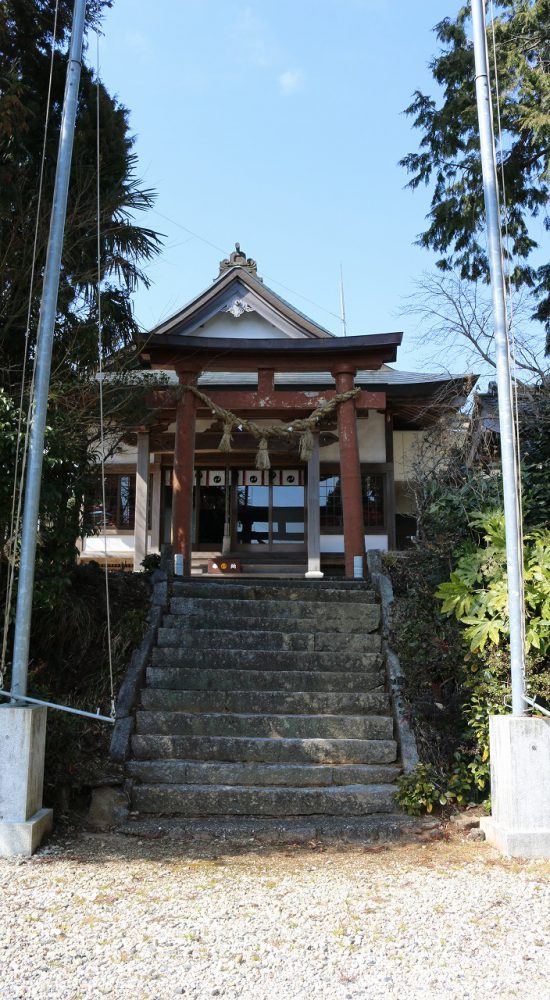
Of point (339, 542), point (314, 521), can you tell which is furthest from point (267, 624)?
point (339, 542)

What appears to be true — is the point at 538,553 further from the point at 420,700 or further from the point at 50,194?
the point at 50,194

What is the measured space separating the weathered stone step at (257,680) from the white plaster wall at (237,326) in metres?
9.07

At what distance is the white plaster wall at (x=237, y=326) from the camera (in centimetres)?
1455

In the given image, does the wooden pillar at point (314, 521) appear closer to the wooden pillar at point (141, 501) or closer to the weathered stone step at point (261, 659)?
the wooden pillar at point (141, 501)

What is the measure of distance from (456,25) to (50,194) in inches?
297

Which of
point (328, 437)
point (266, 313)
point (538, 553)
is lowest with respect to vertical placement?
point (538, 553)

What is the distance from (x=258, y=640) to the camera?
24.8 ft

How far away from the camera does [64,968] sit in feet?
10.3

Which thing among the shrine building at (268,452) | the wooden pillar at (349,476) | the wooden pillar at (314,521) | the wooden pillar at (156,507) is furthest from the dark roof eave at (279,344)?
the wooden pillar at (156,507)

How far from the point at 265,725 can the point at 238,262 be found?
11045mm

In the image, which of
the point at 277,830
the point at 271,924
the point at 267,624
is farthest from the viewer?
the point at 267,624

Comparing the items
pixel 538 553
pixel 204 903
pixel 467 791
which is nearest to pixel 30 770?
pixel 204 903

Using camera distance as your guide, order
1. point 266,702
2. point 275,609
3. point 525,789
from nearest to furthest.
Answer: point 525,789
point 266,702
point 275,609

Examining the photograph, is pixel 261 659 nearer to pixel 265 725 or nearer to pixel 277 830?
pixel 265 725
